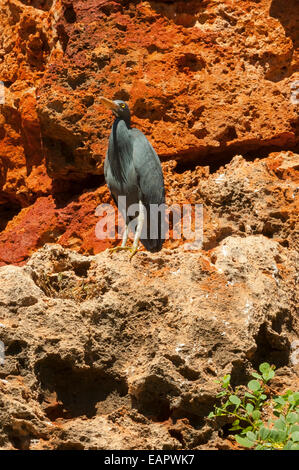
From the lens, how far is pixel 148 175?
524 cm

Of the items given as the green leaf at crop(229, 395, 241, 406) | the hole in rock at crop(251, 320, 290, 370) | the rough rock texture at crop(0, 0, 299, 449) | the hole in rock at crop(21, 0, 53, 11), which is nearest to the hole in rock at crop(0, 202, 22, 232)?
the rough rock texture at crop(0, 0, 299, 449)

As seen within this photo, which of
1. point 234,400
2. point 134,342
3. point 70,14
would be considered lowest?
point 234,400

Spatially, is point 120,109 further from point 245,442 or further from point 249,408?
point 245,442

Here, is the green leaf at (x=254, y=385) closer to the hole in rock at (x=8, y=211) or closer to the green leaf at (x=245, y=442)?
the green leaf at (x=245, y=442)

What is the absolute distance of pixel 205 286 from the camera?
413 centimetres

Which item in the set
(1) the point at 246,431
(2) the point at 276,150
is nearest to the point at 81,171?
(2) the point at 276,150

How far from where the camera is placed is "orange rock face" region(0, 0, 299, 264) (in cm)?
587

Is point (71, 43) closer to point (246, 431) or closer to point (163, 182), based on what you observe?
point (163, 182)

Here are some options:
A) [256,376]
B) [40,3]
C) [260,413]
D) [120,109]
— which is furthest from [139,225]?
[40,3]

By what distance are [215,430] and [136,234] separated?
5.87ft

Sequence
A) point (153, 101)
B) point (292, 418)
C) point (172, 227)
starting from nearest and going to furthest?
1. point (292, 418)
2. point (172, 227)
3. point (153, 101)

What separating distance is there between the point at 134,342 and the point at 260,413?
0.79 meters

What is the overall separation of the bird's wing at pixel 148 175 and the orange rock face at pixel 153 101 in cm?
33

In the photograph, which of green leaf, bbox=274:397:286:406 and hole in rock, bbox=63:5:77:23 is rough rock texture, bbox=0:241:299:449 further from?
hole in rock, bbox=63:5:77:23
